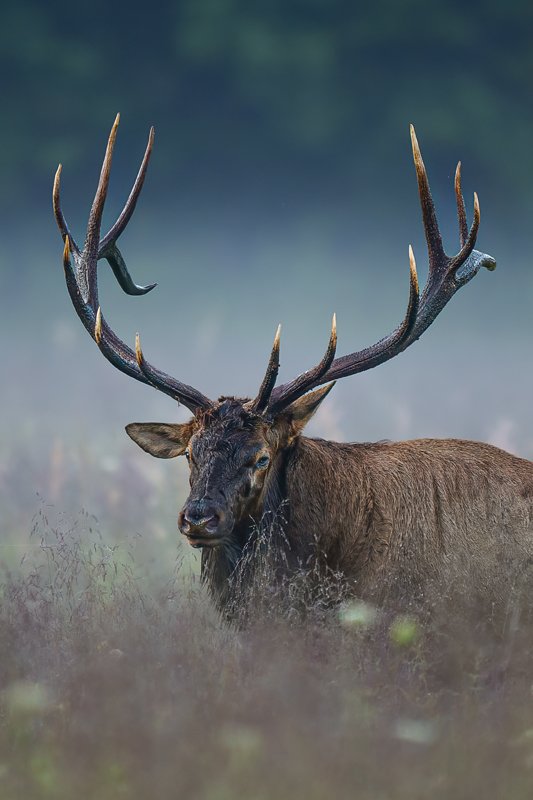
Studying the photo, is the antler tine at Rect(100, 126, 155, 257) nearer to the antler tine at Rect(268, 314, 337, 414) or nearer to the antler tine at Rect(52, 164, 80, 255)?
the antler tine at Rect(52, 164, 80, 255)

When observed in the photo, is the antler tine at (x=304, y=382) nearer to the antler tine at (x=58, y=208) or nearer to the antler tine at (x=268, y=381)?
the antler tine at (x=268, y=381)

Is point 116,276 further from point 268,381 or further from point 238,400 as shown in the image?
point 268,381

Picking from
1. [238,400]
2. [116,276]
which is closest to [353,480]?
[238,400]

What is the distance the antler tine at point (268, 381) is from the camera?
7.12m

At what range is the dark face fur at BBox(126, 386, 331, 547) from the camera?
6.61 meters

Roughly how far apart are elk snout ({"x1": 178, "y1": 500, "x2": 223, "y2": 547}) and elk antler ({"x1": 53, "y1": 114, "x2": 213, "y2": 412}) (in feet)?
3.52

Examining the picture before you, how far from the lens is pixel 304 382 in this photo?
7402 mm

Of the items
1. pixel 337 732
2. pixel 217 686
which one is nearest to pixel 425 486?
pixel 217 686

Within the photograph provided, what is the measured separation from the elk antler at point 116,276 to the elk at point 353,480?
0.06 feet

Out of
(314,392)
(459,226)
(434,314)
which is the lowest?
(314,392)

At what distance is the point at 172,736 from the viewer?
4.53 m

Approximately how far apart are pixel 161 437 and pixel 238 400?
697mm

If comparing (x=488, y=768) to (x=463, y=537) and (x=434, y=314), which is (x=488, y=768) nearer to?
(x=463, y=537)

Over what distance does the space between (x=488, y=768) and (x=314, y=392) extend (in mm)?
3462
